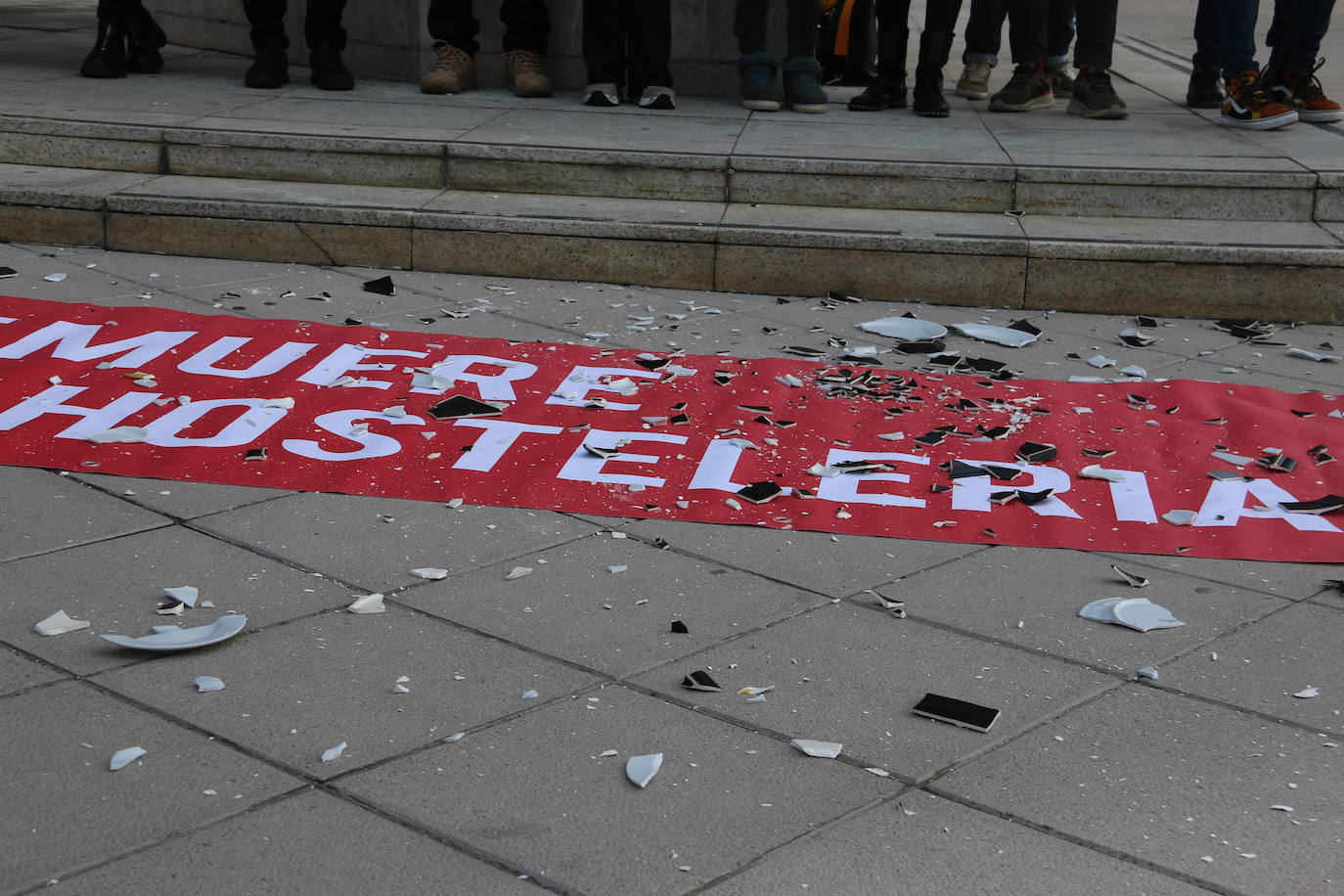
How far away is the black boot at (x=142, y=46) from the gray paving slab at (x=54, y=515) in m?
4.65

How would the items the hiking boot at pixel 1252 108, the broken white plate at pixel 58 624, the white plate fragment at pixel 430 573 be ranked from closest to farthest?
1. the broken white plate at pixel 58 624
2. the white plate fragment at pixel 430 573
3. the hiking boot at pixel 1252 108

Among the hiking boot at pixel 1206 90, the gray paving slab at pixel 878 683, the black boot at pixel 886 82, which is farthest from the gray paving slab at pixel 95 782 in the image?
the hiking boot at pixel 1206 90

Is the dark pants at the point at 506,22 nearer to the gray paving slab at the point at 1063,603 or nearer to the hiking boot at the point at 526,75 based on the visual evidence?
the hiking boot at the point at 526,75

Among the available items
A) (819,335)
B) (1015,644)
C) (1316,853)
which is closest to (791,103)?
(819,335)

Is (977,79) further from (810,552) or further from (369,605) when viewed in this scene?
(369,605)

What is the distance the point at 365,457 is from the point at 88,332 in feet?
4.78

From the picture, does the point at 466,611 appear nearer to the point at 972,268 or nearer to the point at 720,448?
the point at 720,448

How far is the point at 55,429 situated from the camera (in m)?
3.73

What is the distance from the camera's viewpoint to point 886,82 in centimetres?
697

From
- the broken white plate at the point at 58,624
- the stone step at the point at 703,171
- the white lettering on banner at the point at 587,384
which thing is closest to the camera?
the broken white plate at the point at 58,624

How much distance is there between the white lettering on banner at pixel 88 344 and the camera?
429cm

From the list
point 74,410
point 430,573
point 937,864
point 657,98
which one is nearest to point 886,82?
point 657,98

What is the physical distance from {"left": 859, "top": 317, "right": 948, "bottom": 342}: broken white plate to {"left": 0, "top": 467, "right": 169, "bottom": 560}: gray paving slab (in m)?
2.62

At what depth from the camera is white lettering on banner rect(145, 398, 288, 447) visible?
3.69m
